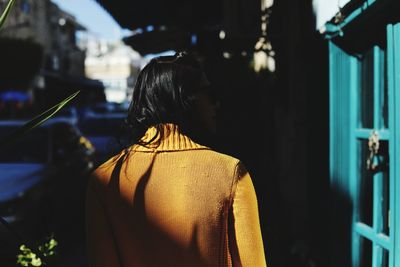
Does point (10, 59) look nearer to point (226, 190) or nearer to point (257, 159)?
point (257, 159)

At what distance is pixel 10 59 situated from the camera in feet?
82.0

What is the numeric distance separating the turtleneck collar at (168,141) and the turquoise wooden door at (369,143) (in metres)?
1.31

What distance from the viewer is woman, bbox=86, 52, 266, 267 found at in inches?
57.3

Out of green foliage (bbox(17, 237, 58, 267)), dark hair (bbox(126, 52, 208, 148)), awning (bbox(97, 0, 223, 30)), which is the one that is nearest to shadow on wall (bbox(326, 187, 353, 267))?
green foliage (bbox(17, 237, 58, 267))

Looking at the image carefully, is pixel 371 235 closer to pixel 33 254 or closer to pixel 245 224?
pixel 245 224

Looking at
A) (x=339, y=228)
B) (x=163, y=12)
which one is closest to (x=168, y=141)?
(x=339, y=228)

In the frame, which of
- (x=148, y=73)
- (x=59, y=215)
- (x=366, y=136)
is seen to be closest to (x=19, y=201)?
(x=59, y=215)

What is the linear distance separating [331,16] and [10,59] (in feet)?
78.9

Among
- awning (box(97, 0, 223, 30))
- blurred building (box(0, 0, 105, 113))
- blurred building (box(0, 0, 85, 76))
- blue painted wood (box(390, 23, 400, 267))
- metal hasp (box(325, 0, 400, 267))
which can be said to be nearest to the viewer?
blue painted wood (box(390, 23, 400, 267))

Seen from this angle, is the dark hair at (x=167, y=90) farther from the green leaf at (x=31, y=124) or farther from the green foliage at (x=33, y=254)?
the green foliage at (x=33, y=254)

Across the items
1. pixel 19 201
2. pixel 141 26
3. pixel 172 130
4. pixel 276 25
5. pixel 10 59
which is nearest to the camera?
pixel 172 130

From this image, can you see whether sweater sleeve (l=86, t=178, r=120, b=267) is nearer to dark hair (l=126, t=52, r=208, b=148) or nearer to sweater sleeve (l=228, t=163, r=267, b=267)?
dark hair (l=126, t=52, r=208, b=148)

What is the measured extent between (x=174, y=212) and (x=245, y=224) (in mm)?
213

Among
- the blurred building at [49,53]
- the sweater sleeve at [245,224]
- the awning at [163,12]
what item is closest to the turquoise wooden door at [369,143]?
the sweater sleeve at [245,224]
